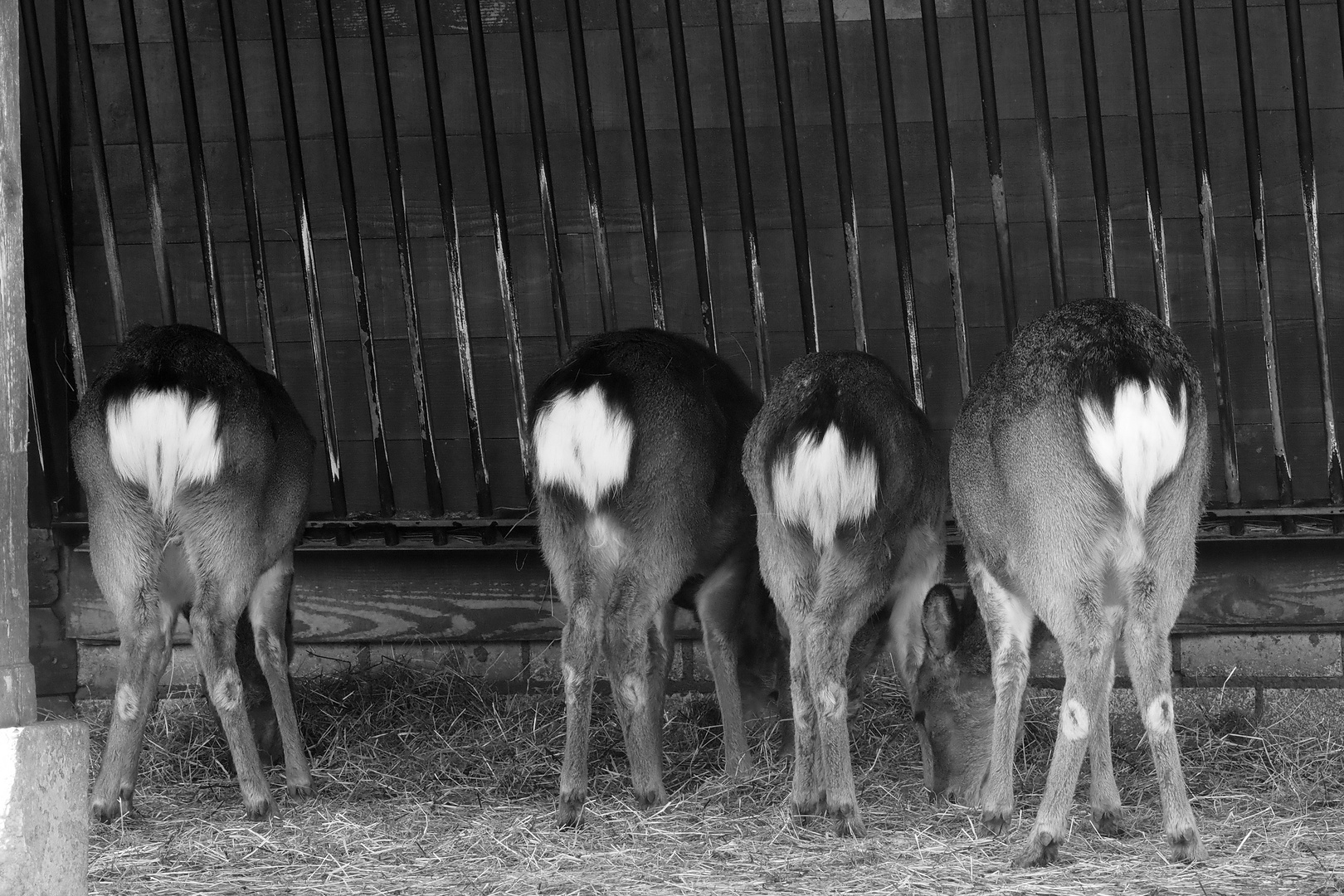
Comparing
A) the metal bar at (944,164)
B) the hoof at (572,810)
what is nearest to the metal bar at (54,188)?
the hoof at (572,810)

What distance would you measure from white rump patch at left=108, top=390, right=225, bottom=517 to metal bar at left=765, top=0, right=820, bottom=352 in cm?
Answer: 236

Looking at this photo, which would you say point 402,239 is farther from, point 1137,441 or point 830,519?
point 1137,441

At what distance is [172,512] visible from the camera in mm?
4586

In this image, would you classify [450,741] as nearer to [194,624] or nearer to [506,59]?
[194,624]

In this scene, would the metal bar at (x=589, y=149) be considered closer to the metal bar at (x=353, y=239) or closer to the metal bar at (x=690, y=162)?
the metal bar at (x=690, y=162)

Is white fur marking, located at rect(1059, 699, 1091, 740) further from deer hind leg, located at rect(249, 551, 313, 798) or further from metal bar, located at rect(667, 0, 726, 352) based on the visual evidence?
deer hind leg, located at rect(249, 551, 313, 798)

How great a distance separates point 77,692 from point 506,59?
3350mm

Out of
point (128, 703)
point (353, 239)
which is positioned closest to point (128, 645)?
point (128, 703)

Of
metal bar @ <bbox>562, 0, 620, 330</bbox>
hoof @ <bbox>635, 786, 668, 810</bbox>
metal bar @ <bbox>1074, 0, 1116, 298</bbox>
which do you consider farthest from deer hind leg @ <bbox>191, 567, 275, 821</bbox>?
metal bar @ <bbox>1074, 0, 1116, 298</bbox>

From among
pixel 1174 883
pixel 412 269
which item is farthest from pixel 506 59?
pixel 1174 883

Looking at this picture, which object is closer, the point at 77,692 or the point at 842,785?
the point at 842,785

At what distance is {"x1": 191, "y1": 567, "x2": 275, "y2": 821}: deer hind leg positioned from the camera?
4.57 meters

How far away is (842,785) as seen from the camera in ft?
13.9

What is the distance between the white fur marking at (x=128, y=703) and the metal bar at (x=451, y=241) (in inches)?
63.1
